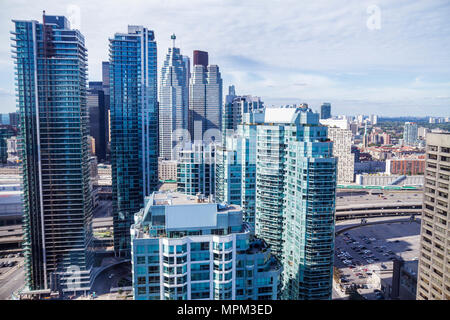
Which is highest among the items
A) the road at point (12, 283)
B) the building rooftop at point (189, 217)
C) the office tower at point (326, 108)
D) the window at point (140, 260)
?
the office tower at point (326, 108)

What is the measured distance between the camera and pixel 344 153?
26641 mm

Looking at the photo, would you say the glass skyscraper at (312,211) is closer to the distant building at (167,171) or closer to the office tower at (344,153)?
→ the distant building at (167,171)

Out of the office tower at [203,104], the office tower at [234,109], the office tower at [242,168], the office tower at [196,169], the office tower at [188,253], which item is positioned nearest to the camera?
the office tower at [188,253]

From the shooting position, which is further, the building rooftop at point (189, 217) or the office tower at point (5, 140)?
the office tower at point (5, 140)

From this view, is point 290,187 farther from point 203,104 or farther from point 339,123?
point 339,123

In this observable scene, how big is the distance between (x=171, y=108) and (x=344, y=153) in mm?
14577

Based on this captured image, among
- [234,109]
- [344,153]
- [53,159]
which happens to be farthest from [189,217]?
[344,153]

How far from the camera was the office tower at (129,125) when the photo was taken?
14.6m

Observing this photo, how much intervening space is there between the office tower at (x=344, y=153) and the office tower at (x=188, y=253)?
22855 millimetres

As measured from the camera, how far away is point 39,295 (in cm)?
1059

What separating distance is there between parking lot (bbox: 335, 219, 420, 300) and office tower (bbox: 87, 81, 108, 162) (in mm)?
17977

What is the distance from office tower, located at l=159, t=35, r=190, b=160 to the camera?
87.4 ft

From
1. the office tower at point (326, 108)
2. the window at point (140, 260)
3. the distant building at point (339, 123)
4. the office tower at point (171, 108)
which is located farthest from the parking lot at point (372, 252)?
the office tower at point (171, 108)

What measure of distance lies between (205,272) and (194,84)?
2299 centimetres
